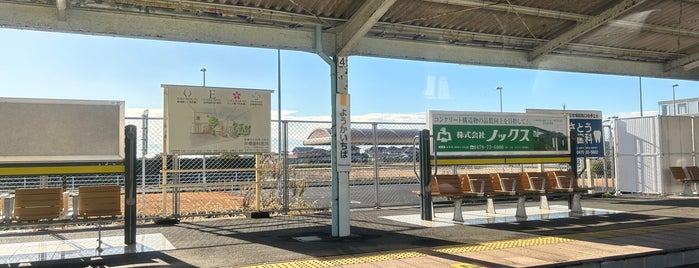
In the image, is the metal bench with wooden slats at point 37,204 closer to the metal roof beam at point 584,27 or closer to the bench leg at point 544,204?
the metal roof beam at point 584,27

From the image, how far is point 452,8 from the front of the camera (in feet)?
28.3

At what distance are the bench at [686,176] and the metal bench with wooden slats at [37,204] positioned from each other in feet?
51.5

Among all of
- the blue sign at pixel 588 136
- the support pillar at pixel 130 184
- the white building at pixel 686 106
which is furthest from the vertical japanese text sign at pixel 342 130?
the white building at pixel 686 106

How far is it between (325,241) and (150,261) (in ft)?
8.42

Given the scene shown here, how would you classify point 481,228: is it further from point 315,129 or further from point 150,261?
point 150,261

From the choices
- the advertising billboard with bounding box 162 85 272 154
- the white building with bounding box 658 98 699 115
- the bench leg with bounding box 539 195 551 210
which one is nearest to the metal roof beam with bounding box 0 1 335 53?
the advertising billboard with bounding box 162 85 272 154

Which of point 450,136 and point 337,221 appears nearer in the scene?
point 337,221

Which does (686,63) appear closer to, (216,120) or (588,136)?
(588,136)

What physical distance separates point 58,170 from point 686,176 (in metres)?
16.1

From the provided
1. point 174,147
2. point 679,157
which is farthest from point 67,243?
point 679,157

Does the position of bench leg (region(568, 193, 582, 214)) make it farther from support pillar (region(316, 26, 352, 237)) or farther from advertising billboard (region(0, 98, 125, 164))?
advertising billboard (region(0, 98, 125, 164))

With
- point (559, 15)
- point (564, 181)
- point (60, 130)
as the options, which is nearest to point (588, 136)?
point (564, 181)

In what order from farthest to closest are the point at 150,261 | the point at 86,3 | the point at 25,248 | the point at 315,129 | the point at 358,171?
the point at 358,171 < the point at 315,129 < the point at 25,248 < the point at 86,3 < the point at 150,261

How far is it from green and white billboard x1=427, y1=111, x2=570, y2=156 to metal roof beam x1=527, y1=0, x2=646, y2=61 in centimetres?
180
